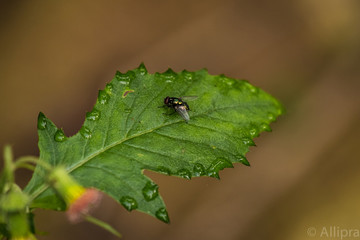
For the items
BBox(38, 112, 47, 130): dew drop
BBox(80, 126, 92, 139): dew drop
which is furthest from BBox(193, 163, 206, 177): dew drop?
BBox(38, 112, 47, 130): dew drop

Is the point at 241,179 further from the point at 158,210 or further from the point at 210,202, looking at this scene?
the point at 158,210

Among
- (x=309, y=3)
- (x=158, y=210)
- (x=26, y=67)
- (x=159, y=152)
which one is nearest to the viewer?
(x=158, y=210)

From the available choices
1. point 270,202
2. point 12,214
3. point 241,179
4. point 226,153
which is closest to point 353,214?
point 270,202

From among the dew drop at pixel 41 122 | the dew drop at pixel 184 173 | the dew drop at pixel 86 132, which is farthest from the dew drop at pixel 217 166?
the dew drop at pixel 41 122

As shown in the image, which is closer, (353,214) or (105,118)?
(105,118)

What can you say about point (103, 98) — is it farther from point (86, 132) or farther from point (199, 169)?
point (199, 169)

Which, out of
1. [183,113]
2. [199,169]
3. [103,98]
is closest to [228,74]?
[183,113]
